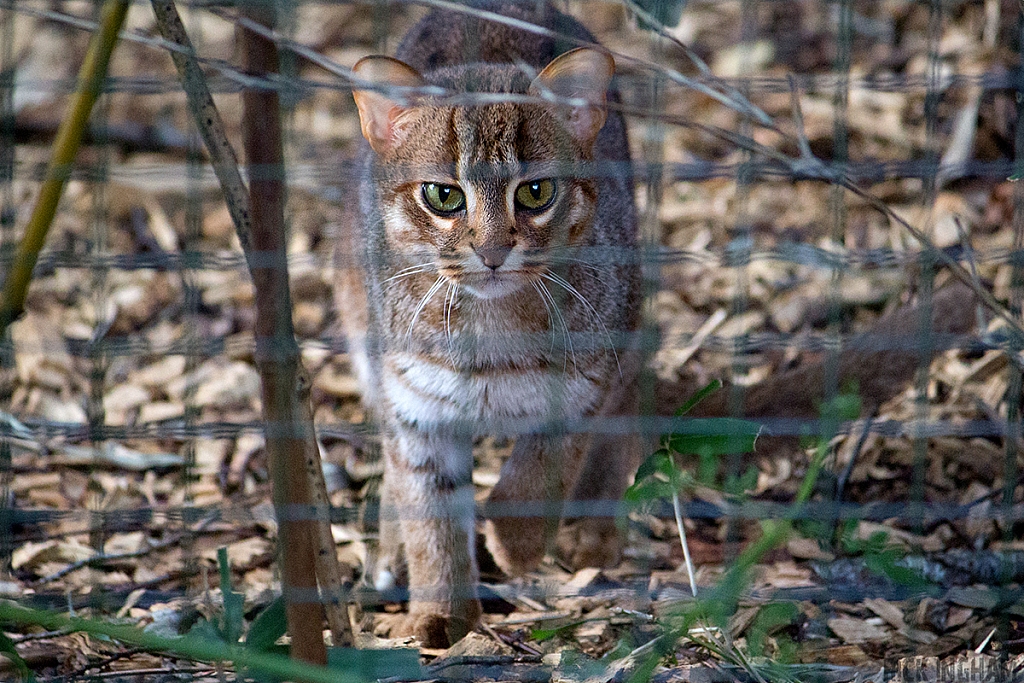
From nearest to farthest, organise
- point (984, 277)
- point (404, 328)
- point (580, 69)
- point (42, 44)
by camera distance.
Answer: point (580, 69) → point (404, 328) → point (984, 277) → point (42, 44)

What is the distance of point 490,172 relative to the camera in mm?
2416

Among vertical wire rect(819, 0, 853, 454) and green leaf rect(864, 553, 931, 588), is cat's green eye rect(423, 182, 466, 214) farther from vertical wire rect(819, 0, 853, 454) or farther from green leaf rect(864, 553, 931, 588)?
green leaf rect(864, 553, 931, 588)

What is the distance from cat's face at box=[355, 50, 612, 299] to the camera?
241 centimetres

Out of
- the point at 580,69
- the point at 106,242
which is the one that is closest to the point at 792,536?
the point at 580,69

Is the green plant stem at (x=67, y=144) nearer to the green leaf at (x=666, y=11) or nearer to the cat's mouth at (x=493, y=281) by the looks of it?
the cat's mouth at (x=493, y=281)

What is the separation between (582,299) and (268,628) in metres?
1.13

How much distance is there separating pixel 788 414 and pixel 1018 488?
693 mm

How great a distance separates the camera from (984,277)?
3770mm

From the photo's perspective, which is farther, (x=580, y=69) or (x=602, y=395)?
(x=602, y=395)

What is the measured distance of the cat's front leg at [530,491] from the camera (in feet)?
9.27

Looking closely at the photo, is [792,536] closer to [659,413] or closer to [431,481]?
[659,413]

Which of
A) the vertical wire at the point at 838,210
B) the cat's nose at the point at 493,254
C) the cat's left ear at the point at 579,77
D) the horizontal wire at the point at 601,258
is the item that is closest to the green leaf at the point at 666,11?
the cat's left ear at the point at 579,77

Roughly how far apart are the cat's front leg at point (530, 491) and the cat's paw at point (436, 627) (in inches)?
8.0

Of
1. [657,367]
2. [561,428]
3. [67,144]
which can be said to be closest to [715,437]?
[561,428]
